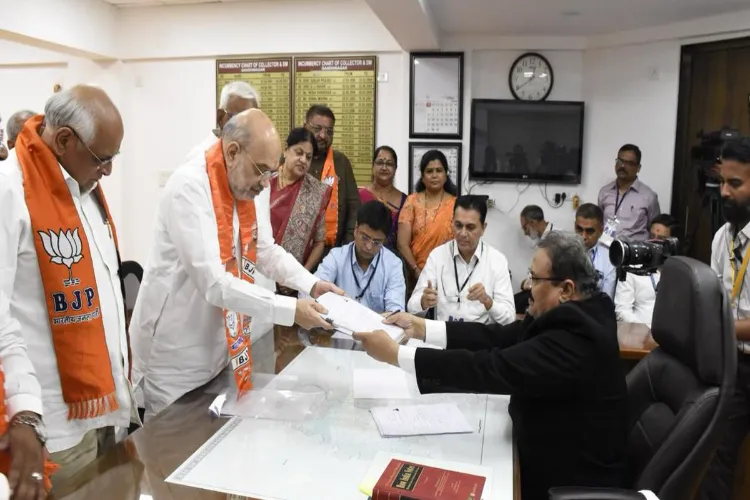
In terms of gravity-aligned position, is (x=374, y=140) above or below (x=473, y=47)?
below

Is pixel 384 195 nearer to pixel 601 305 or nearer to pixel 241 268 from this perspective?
pixel 241 268

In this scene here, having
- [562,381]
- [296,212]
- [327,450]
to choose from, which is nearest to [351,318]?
[327,450]

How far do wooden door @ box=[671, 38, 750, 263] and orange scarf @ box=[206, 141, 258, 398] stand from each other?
160 inches

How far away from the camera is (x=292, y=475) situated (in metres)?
1.35

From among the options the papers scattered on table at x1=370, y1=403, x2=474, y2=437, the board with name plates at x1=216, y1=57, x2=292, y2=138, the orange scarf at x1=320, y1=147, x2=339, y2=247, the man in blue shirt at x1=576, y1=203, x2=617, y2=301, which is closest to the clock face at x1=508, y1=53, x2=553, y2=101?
the man in blue shirt at x1=576, y1=203, x2=617, y2=301

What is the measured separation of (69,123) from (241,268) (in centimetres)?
74

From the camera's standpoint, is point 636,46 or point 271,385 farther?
point 636,46

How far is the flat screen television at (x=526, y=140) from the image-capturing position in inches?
205

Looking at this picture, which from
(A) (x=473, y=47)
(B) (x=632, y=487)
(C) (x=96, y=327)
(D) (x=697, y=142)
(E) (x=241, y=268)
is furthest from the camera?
(A) (x=473, y=47)

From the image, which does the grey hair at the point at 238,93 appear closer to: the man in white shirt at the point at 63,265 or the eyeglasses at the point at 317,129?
the eyeglasses at the point at 317,129

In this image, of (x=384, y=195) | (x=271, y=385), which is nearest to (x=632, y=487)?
(x=271, y=385)

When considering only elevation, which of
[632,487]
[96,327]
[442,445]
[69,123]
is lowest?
[632,487]

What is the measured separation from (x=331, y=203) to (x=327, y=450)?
2.14 metres

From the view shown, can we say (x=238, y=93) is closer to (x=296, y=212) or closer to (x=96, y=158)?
(x=296, y=212)
